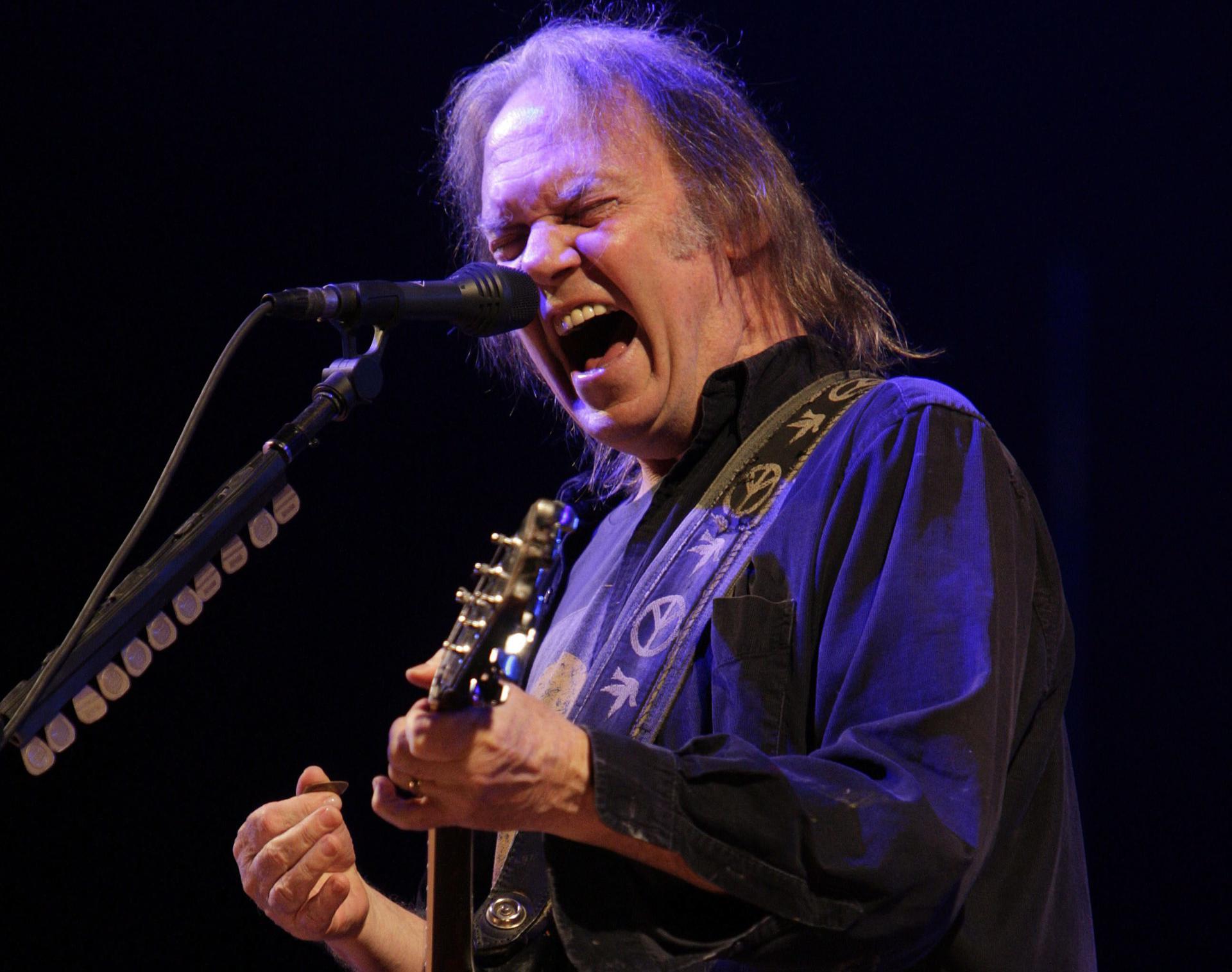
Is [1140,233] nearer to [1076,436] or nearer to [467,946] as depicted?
[1076,436]

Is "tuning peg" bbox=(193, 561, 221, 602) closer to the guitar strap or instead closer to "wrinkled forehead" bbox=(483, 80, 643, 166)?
the guitar strap

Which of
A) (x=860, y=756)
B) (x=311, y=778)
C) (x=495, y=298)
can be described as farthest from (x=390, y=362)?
(x=860, y=756)

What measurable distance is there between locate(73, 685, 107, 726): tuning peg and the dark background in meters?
1.57

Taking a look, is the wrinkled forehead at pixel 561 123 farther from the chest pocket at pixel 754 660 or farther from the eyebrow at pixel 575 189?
the chest pocket at pixel 754 660

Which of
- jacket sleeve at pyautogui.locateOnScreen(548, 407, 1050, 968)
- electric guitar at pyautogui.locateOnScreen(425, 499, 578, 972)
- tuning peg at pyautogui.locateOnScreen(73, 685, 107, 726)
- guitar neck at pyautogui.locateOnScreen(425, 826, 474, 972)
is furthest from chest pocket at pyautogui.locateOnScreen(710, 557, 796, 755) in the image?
tuning peg at pyautogui.locateOnScreen(73, 685, 107, 726)

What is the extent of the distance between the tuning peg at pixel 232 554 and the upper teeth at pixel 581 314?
0.89 meters

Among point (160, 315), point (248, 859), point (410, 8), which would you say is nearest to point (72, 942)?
point (248, 859)

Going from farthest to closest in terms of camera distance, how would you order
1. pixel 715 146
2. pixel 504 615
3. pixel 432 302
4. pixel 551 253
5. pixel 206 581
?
pixel 715 146 → pixel 551 253 → pixel 432 302 → pixel 206 581 → pixel 504 615

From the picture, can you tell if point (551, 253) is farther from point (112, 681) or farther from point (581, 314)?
point (112, 681)

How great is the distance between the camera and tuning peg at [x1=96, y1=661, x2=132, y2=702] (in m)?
1.09

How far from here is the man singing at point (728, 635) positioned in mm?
996

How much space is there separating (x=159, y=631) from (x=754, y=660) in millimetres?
643

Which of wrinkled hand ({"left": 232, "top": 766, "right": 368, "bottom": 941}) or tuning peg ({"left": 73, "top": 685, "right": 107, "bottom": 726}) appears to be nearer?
tuning peg ({"left": 73, "top": 685, "right": 107, "bottom": 726})

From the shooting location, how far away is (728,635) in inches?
53.8
